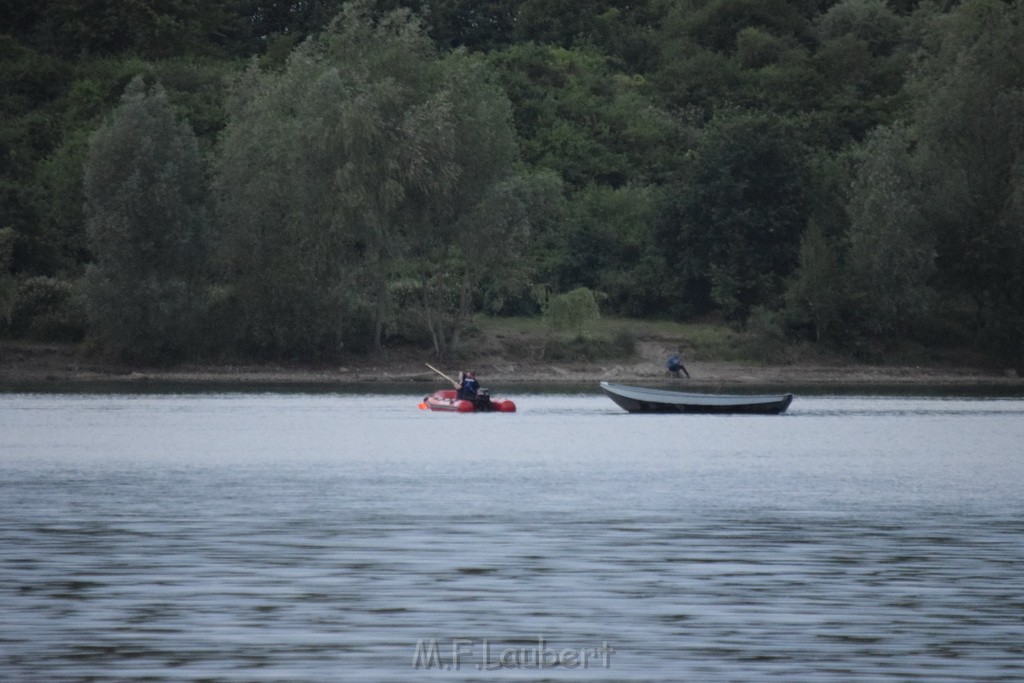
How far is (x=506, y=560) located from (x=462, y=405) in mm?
38864

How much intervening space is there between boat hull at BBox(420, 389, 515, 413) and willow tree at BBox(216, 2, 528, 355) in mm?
16373

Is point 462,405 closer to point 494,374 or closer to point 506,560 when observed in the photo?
point 494,374

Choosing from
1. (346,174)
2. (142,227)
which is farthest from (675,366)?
(142,227)

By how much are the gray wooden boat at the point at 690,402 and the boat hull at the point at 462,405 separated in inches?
192

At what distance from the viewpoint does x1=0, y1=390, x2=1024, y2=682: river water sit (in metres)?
17.4

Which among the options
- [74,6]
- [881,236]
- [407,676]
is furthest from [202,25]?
[407,676]

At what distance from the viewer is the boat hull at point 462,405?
205 ft

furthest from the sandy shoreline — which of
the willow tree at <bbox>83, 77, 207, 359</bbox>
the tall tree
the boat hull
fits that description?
the boat hull

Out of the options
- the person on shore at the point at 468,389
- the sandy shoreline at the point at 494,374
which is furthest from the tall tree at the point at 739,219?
the person on shore at the point at 468,389

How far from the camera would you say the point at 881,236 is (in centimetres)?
8406

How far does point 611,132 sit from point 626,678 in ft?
301

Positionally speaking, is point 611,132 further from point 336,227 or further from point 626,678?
point 626,678

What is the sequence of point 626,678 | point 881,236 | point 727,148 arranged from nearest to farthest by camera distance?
point 626,678
point 881,236
point 727,148

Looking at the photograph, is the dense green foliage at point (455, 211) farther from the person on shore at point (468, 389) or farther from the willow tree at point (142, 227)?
the person on shore at point (468, 389)
